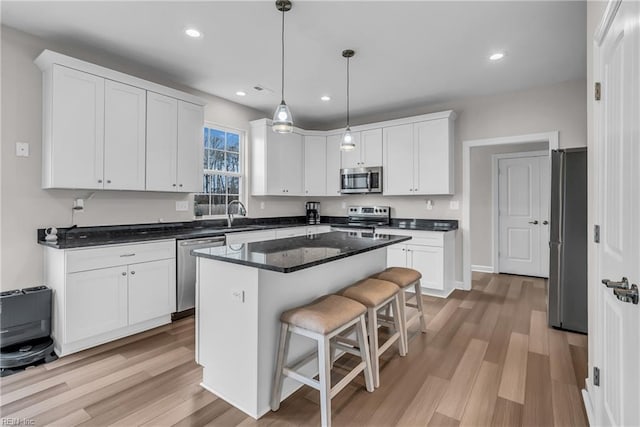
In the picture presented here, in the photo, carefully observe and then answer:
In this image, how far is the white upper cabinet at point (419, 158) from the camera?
14.2 feet

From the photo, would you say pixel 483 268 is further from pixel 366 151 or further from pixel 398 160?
pixel 366 151

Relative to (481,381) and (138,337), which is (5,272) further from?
(481,381)

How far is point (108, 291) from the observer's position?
9.08 ft

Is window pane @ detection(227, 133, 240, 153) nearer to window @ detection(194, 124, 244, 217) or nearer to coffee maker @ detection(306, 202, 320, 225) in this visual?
window @ detection(194, 124, 244, 217)

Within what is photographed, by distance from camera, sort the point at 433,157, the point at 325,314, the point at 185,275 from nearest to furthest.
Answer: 1. the point at 325,314
2. the point at 185,275
3. the point at 433,157

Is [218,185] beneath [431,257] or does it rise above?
above

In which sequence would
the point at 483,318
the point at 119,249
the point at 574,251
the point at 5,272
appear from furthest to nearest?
the point at 483,318, the point at 574,251, the point at 119,249, the point at 5,272

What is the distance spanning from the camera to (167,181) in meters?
3.48

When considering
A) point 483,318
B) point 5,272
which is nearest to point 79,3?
point 5,272

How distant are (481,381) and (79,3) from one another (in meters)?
4.00

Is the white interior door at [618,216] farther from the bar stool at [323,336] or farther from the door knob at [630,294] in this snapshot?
the bar stool at [323,336]

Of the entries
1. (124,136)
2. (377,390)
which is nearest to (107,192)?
(124,136)

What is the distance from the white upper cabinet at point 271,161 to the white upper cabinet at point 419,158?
149cm

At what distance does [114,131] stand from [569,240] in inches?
178
